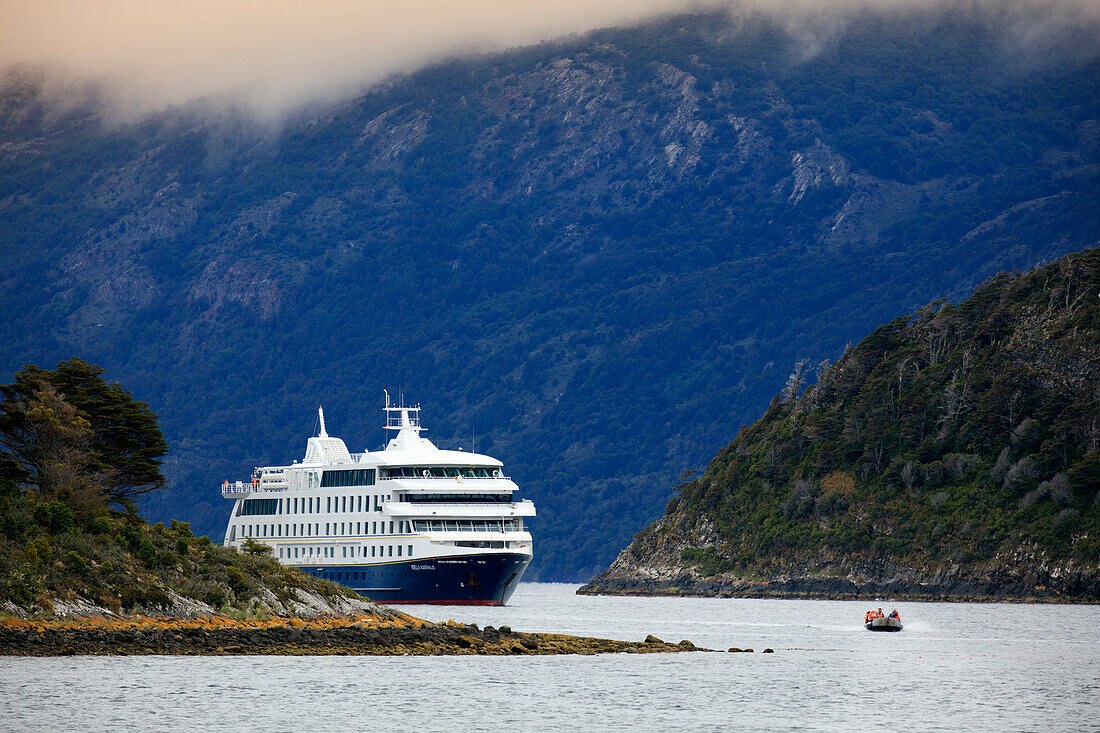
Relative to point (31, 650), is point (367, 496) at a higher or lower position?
higher

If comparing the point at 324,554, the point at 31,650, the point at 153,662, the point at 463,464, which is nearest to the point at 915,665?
the point at 153,662

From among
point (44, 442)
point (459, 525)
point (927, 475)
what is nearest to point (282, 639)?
point (44, 442)

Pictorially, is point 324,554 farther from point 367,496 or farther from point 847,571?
point 847,571

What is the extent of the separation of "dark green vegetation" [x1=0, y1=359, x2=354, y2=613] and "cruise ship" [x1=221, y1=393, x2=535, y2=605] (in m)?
30.3

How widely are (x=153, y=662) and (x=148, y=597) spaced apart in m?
7.13

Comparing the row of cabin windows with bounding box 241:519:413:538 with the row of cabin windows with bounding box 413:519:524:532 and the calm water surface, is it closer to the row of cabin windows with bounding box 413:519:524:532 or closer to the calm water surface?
the row of cabin windows with bounding box 413:519:524:532

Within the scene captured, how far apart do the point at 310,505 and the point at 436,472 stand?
42.2 feet

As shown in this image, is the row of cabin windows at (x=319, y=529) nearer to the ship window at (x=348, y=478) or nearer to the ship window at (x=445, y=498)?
the ship window at (x=445, y=498)

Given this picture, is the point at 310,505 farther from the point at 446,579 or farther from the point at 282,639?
the point at 282,639

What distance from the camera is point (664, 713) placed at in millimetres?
53344

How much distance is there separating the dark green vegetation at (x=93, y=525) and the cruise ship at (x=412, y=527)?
30.3 meters

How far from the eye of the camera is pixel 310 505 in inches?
4857

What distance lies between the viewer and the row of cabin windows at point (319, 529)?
11469 cm

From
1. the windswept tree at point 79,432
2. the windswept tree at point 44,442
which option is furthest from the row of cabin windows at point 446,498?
the windswept tree at point 44,442
